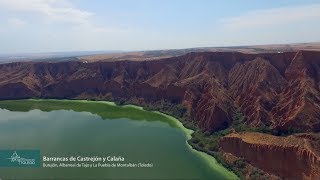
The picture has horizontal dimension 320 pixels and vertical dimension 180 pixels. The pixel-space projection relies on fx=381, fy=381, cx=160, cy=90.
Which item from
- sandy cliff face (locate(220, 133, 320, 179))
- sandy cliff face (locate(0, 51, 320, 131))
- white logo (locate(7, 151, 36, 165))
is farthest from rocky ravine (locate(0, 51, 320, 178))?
white logo (locate(7, 151, 36, 165))

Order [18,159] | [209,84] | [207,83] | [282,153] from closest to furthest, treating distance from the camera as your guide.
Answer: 1. [18,159]
2. [282,153]
3. [209,84]
4. [207,83]

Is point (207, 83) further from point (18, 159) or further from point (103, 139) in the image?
point (18, 159)

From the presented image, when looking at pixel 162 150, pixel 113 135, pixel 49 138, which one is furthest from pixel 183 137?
pixel 49 138

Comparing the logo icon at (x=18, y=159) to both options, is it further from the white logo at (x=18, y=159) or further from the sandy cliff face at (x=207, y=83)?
the sandy cliff face at (x=207, y=83)

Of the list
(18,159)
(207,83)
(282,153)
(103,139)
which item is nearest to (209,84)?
(207,83)

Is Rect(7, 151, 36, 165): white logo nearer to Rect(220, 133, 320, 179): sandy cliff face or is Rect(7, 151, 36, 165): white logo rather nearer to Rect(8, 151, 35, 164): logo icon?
Rect(8, 151, 35, 164): logo icon
